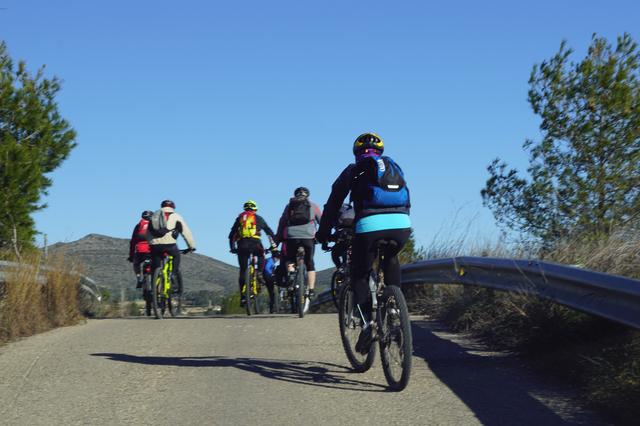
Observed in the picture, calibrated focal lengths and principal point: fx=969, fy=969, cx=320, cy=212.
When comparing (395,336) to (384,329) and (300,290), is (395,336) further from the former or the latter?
(300,290)

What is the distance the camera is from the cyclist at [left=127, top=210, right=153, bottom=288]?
18281mm

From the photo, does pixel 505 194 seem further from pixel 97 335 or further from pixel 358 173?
pixel 358 173

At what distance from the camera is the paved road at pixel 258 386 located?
612cm

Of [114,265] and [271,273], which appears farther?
[114,265]

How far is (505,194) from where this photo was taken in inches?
1045

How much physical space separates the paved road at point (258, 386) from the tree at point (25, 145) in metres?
35.8

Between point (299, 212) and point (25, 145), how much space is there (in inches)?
1498

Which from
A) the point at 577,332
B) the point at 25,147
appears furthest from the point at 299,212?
the point at 25,147

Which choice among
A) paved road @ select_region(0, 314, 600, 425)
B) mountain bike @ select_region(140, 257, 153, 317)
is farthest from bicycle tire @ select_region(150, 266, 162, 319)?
paved road @ select_region(0, 314, 600, 425)

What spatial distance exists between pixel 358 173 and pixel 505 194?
64.7ft

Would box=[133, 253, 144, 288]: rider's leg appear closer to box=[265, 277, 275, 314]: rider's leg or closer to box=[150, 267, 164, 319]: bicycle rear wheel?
box=[150, 267, 164, 319]: bicycle rear wheel

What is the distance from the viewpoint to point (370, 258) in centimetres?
742

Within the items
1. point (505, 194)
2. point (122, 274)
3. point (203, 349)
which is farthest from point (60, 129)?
point (203, 349)

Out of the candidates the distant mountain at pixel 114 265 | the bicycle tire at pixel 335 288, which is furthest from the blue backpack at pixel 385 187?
the distant mountain at pixel 114 265
